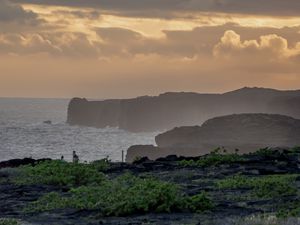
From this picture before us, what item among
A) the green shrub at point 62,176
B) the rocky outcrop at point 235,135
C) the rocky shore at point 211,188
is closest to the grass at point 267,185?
the rocky shore at point 211,188

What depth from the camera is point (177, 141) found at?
514 ft

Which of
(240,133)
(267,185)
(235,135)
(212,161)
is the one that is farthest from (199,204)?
(240,133)

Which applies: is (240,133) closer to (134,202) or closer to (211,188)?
(211,188)

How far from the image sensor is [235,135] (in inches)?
6043

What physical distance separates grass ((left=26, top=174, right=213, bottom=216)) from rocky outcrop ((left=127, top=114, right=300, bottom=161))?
107 meters

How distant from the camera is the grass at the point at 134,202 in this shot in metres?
20.2

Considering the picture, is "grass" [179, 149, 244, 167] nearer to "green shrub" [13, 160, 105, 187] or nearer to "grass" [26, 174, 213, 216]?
"green shrub" [13, 160, 105, 187]

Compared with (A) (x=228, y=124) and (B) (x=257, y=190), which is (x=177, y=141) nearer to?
(A) (x=228, y=124)

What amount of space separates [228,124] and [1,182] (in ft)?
435

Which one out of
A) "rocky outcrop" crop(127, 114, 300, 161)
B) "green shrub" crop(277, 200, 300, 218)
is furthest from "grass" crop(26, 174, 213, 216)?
"rocky outcrop" crop(127, 114, 300, 161)

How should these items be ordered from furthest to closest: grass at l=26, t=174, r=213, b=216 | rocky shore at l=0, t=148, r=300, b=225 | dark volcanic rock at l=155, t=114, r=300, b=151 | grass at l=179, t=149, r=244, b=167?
1. dark volcanic rock at l=155, t=114, r=300, b=151
2. grass at l=179, t=149, r=244, b=167
3. grass at l=26, t=174, r=213, b=216
4. rocky shore at l=0, t=148, r=300, b=225

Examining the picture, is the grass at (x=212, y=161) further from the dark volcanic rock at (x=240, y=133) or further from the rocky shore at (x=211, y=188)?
the dark volcanic rock at (x=240, y=133)

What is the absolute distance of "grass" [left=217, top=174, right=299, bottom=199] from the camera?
22969 mm

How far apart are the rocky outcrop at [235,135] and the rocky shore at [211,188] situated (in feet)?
313
